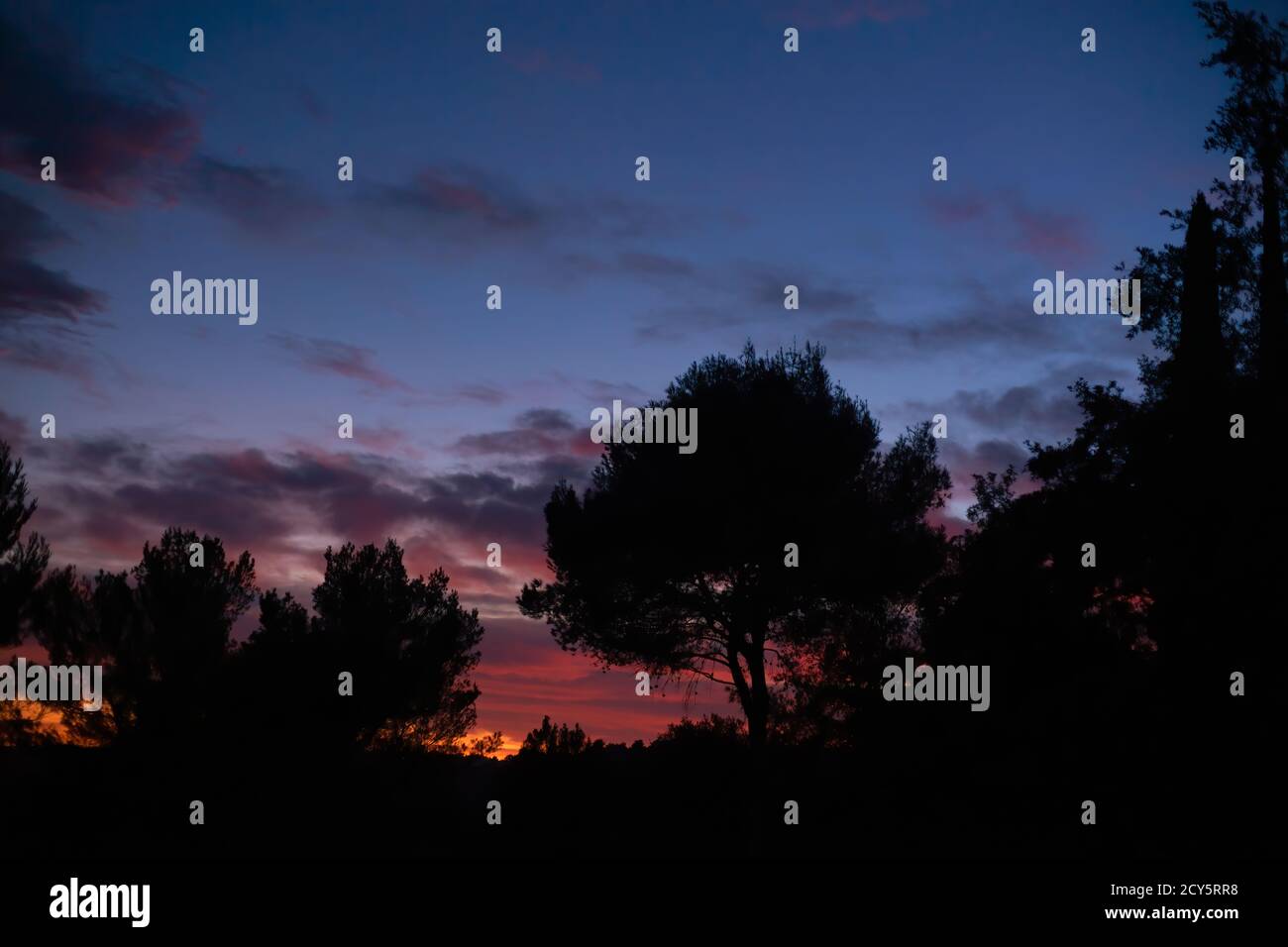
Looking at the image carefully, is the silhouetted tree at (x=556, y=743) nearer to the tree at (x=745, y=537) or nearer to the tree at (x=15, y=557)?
the tree at (x=745, y=537)

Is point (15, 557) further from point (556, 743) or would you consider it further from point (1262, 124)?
point (1262, 124)

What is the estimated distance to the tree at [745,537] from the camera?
31969 mm

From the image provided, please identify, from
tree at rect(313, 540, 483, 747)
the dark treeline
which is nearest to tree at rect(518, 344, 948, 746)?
the dark treeline

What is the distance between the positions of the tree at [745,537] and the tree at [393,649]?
671cm

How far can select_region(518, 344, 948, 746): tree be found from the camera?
3197 centimetres

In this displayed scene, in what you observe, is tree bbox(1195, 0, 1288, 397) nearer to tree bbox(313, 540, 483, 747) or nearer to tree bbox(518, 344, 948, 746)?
tree bbox(518, 344, 948, 746)

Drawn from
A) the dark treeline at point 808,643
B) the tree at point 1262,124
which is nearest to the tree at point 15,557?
the dark treeline at point 808,643

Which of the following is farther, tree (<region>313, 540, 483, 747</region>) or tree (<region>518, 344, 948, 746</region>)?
tree (<region>313, 540, 483, 747</region>)

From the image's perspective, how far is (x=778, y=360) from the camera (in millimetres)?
33906

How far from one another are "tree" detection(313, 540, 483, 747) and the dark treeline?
0.10 metres

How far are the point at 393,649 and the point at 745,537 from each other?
14021 mm

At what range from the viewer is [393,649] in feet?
124
